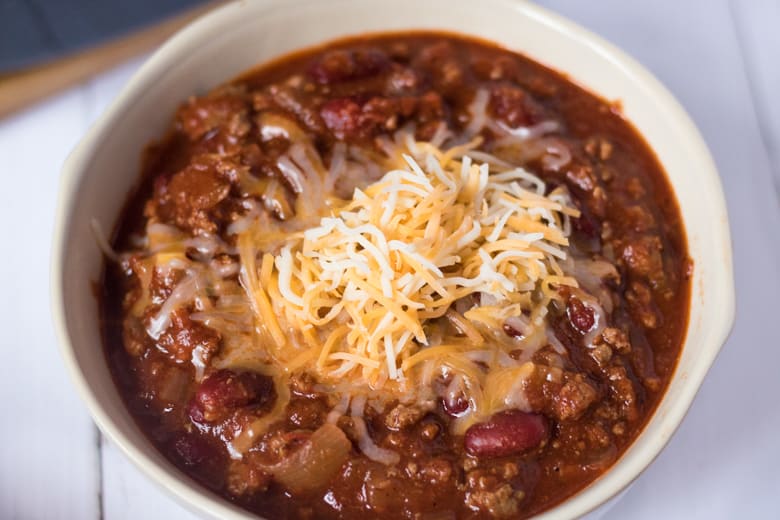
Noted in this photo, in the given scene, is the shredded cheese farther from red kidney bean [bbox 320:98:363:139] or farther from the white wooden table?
the white wooden table

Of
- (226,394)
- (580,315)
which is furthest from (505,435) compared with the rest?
(226,394)

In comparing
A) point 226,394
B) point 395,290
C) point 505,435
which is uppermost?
point 395,290

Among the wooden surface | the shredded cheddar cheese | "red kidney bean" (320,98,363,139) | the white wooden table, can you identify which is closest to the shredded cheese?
the shredded cheddar cheese

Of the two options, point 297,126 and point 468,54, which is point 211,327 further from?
point 468,54

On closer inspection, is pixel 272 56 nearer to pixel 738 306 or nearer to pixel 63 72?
pixel 63 72

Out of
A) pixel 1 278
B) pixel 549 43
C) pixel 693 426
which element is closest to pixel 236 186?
pixel 1 278

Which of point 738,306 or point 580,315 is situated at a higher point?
point 580,315

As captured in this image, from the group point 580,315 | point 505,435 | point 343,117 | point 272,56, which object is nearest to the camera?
point 505,435
